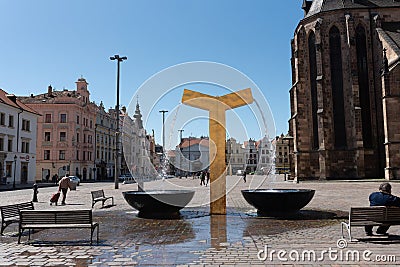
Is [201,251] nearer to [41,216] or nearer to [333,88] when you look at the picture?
[41,216]

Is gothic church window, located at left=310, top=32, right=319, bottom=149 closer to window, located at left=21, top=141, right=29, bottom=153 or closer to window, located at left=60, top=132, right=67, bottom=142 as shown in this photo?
window, located at left=21, top=141, right=29, bottom=153

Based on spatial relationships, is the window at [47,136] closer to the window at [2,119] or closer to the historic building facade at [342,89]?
the window at [2,119]

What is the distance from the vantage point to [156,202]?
12.6 meters

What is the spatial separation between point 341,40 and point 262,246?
124 ft

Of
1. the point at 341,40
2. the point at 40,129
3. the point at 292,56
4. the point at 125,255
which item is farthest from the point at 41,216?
the point at 40,129

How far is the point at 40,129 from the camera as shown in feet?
213

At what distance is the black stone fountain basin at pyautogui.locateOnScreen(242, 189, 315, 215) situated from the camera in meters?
12.3

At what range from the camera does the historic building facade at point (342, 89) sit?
39188 millimetres

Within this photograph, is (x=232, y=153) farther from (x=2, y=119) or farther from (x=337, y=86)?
(x=2, y=119)

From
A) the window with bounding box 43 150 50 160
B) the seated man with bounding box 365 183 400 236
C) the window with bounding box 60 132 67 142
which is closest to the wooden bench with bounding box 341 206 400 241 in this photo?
the seated man with bounding box 365 183 400 236

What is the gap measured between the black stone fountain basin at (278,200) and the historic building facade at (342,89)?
2804 centimetres

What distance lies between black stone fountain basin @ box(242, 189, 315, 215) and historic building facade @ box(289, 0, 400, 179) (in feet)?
92.0

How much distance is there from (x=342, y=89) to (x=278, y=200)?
32055 millimetres

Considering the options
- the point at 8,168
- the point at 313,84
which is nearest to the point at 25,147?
the point at 8,168
